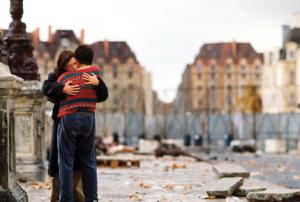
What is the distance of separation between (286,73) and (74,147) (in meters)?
95.9

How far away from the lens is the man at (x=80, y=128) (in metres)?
8.33

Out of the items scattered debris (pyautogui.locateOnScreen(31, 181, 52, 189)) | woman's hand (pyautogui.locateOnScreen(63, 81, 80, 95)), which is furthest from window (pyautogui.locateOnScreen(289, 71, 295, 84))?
woman's hand (pyautogui.locateOnScreen(63, 81, 80, 95))

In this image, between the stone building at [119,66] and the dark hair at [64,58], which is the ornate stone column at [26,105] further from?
the stone building at [119,66]

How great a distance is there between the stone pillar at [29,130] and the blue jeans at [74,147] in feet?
Result: 17.1

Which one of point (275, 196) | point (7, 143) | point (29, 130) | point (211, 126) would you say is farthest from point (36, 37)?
point (7, 143)

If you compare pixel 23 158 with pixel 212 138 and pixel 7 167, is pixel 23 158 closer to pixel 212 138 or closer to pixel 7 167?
pixel 7 167

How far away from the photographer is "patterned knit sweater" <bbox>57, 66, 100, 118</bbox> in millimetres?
8359

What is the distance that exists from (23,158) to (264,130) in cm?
4816

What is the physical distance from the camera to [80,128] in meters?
8.31

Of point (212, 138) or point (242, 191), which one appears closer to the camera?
point (242, 191)

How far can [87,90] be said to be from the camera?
27.6 feet

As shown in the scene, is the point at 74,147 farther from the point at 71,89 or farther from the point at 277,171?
the point at 277,171

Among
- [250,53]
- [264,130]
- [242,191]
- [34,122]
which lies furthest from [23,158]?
[250,53]

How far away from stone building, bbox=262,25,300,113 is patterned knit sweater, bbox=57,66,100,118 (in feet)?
276
